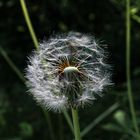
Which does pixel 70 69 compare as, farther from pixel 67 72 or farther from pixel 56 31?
pixel 56 31

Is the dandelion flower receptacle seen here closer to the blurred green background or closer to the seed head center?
the seed head center

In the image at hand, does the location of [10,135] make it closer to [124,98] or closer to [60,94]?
[124,98]

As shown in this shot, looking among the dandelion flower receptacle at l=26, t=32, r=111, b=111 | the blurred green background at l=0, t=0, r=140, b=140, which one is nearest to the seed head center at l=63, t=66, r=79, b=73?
the dandelion flower receptacle at l=26, t=32, r=111, b=111

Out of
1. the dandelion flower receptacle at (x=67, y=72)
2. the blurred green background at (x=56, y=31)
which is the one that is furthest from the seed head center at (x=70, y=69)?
the blurred green background at (x=56, y=31)

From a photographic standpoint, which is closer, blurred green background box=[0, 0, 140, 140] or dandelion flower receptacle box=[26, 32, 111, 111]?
dandelion flower receptacle box=[26, 32, 111, 111]

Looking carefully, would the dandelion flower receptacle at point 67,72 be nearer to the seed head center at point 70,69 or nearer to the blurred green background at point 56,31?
the seed head center at point 70,69

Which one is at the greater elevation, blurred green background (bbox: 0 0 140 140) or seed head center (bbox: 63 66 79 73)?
blurred green background (bbox: 0 0 140 140)

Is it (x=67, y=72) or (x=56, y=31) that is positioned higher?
(x=56, y=31)

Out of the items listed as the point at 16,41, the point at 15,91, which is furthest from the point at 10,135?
the point at 16,41

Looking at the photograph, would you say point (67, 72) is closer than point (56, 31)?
Yes

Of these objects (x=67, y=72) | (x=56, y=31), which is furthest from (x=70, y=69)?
(x=56, y=31)

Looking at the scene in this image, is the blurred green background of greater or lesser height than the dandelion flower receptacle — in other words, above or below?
above
